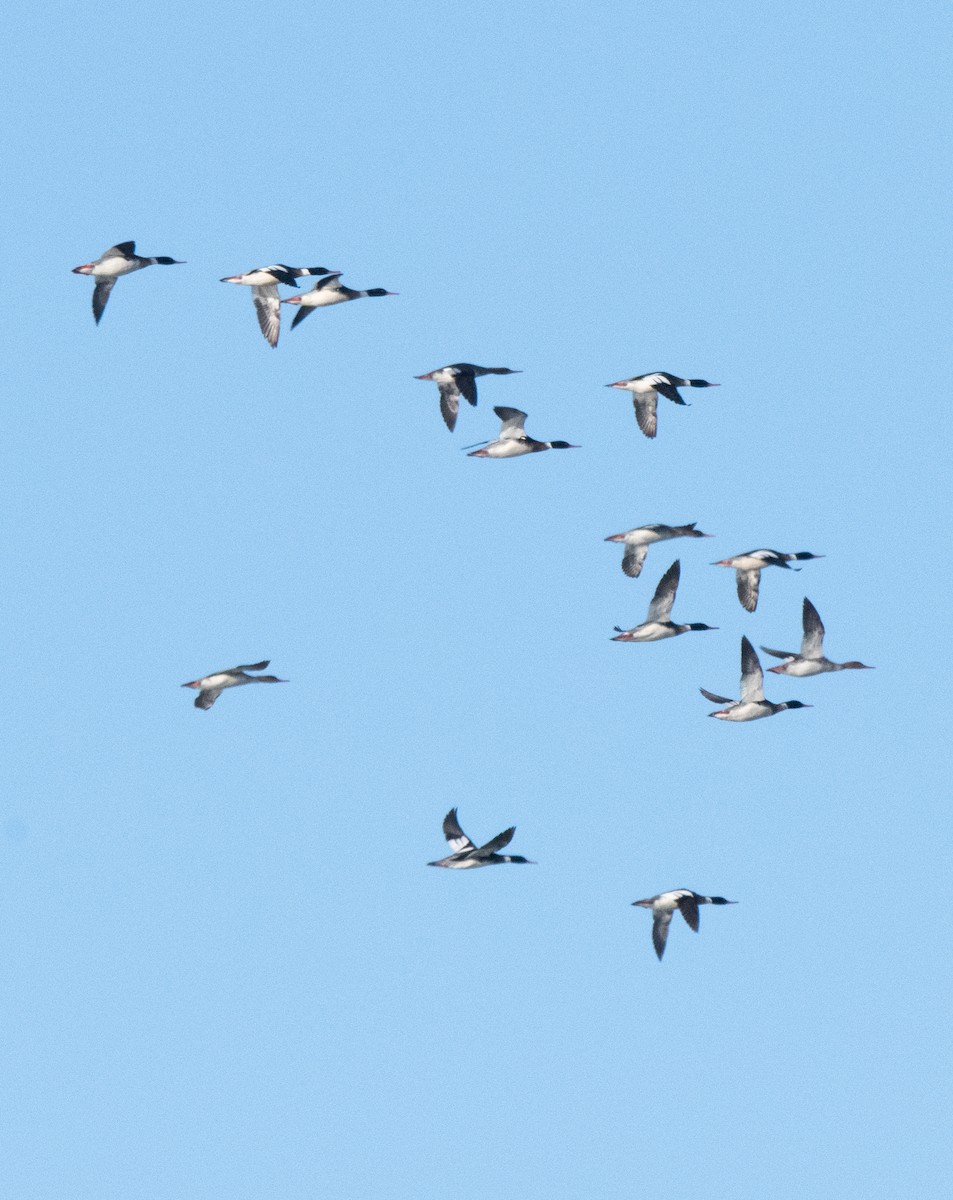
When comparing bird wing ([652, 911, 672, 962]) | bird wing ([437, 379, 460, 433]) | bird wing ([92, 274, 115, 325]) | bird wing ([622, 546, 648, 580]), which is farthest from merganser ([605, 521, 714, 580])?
bird wing ([92, 274, 115, 325])

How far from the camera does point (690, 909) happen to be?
67625 millimetres

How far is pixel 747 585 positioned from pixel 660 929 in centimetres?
1014

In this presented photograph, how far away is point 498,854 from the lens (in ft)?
229

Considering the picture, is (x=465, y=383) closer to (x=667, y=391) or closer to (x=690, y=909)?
(x=667, y=391)

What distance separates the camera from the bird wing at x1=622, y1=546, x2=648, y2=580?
244 ft

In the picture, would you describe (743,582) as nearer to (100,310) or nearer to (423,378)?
(423,378)

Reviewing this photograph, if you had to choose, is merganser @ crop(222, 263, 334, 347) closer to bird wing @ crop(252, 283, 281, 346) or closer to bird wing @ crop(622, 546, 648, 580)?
bird wing @ crop(252, 283, 281, 346)

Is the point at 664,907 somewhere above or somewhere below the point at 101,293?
below

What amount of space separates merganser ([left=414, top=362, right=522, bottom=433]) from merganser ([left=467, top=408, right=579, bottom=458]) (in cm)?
236

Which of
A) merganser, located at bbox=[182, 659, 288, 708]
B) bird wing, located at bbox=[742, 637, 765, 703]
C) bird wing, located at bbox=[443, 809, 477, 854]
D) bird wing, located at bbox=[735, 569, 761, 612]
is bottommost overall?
bird wing, located at bbox=[443, 809, 477, 854]

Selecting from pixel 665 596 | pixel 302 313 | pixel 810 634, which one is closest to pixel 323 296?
pixel 302 313

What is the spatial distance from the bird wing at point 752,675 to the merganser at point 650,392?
20.5ft

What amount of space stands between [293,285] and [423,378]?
175 inches

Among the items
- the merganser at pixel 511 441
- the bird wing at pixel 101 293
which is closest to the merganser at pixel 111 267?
the bird wing at pixel 101 293
